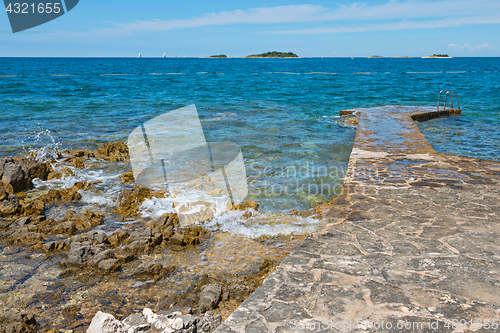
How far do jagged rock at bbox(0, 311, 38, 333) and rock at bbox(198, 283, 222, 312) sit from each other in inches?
66.9

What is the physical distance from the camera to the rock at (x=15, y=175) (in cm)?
816

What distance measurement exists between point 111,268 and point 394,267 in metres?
3.52

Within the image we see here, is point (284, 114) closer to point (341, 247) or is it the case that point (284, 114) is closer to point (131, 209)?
point (131, 209)

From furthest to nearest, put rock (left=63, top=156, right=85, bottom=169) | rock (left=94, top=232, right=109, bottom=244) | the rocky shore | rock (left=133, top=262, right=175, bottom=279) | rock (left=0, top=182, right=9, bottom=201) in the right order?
rock (left=63, top=156, right=85, bottom=169)
rock (left=0, top=182, right=9, bottom=201)
rock (left=94, top=232, right=109, bottom=244)
rock (left=133, top=262, right=175, bottom=279)
the rocky shore

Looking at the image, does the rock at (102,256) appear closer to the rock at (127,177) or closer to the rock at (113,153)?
the rock at (127,177)

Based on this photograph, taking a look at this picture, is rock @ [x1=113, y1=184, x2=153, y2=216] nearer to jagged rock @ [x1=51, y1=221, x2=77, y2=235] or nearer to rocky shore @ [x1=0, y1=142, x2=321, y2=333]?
rocky shore @ [x1=0, y1=142, x2=321, y2=333]

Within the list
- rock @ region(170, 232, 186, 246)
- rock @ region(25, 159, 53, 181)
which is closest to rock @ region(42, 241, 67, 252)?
rock @ region(170, 232, 186, 246)

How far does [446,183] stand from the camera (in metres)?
6.79

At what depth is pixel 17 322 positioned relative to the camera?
3.63 meters

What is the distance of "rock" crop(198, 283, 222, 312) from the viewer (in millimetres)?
3979

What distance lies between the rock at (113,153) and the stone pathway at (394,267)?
7.02m

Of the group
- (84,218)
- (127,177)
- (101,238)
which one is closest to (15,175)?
(127,177)

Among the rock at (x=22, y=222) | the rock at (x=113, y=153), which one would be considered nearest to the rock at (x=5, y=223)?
the rock at (x=22, y=222)

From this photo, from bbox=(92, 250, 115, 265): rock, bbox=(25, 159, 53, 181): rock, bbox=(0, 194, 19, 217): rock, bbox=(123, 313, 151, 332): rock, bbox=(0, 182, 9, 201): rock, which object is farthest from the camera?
bbox=(25, 159, 53, 181): rock
